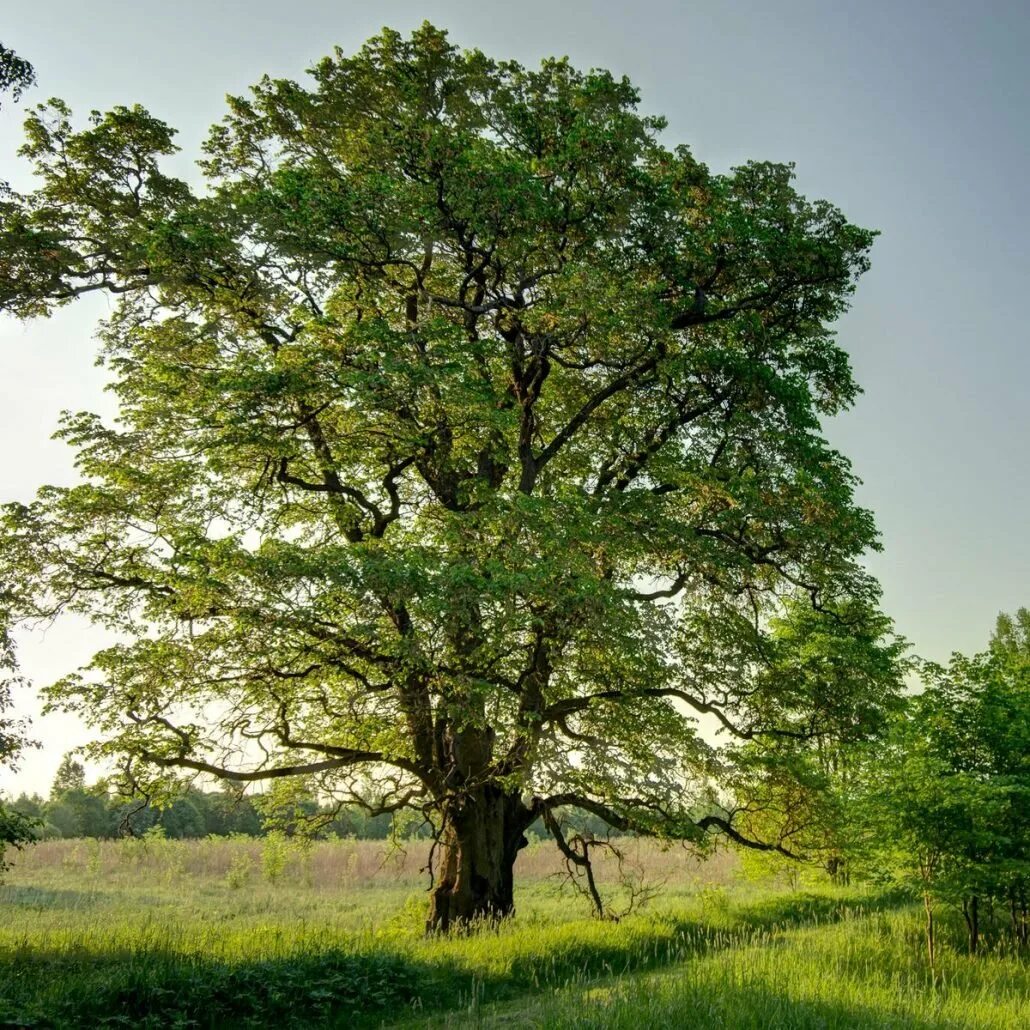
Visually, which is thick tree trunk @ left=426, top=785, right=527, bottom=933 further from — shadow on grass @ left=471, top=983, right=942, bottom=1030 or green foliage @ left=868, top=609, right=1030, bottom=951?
green foliage @ left=868, top=609, right=1030, bottom=951

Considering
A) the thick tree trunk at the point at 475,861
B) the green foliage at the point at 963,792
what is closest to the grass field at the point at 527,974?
the thick tree trunk at the point at 475,861

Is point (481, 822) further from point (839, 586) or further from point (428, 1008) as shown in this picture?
point (839, 586)

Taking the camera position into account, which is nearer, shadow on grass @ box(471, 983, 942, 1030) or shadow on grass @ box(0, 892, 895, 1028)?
shadow on grass @ box(471, 983, 942, 1030)

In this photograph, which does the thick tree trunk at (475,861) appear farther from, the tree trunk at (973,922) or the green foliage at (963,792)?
the tree trunk at (973,922)

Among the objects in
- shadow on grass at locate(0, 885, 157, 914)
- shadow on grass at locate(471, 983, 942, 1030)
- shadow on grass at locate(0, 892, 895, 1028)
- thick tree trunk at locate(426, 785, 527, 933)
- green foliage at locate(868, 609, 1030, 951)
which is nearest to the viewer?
shadow on grass at locate(471, 983, 942, 1030)

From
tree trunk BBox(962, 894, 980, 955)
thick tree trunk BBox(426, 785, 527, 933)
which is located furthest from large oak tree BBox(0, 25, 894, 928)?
tree trunk BBox(962, 894, 980, 955)

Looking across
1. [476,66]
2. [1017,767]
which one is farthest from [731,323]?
[1017,767]

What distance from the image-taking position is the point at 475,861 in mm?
14633

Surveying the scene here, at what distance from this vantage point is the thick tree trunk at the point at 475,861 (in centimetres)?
1429

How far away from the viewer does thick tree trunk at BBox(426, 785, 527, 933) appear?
1429cm

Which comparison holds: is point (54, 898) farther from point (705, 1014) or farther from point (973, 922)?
point (973, 922)

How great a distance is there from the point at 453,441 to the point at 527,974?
9.44m

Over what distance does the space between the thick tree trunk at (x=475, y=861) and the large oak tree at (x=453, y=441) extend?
59 mm

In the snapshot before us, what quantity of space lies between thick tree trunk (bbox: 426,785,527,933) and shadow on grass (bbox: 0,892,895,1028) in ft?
4.90
